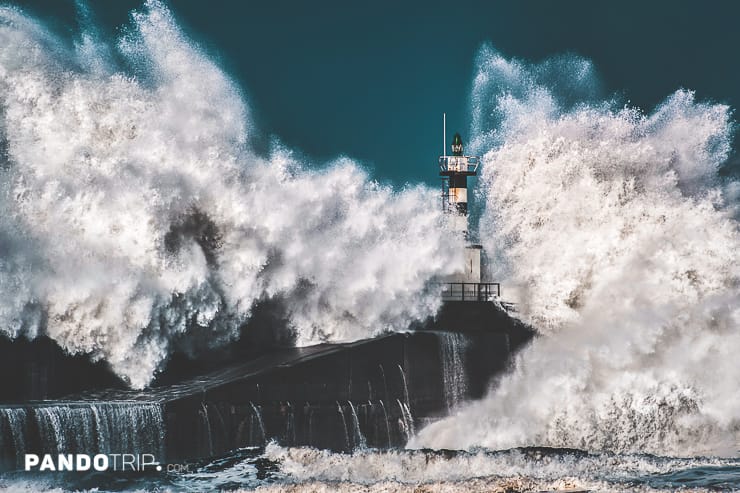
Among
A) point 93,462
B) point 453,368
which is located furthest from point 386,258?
point 93,462

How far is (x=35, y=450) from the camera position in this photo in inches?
597

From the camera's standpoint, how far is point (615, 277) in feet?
73.1

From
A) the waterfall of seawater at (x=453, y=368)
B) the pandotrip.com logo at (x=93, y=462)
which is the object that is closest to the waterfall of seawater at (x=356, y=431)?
the waterfall of seawater at (x=453, y=368)

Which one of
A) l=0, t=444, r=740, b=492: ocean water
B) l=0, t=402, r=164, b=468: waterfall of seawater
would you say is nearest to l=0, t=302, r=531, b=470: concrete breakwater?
l=0, t=402, r=164, b=468: waterfall of seawater

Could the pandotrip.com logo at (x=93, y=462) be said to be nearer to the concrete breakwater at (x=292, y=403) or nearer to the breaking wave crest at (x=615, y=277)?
Answer: the concrete breakwater at (x=292, y=403)

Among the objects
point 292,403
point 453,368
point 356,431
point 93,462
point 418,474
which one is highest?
point 453,368

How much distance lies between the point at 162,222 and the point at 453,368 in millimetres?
5931

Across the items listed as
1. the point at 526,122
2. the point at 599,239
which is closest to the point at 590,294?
the point at 599,239

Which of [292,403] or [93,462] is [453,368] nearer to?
[292,403]

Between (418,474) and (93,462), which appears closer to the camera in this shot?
(93,462)

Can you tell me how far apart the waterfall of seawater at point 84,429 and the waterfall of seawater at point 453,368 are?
230 inches

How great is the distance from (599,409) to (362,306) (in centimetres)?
497

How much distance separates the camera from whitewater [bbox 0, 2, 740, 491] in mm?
17219

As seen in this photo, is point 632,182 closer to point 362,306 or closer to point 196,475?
point 362,306
